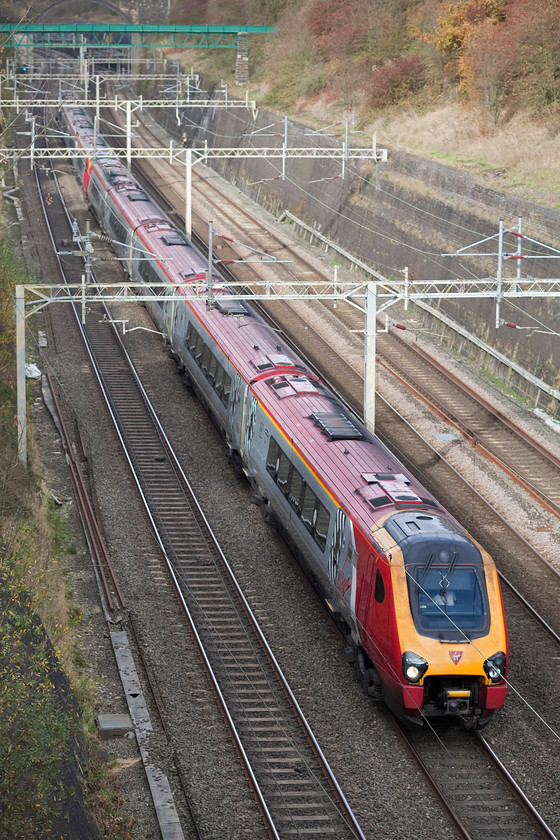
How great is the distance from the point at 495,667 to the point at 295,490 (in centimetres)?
605

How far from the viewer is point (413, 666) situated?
15.3 metres

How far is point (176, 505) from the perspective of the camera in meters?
24.4

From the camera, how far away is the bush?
55.4 metres

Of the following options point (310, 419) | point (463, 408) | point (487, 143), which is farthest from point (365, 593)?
point (487, 143)

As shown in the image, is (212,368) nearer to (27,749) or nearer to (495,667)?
(495,667)

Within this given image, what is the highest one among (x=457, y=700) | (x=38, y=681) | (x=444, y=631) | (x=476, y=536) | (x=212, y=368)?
(x=212, y=368)

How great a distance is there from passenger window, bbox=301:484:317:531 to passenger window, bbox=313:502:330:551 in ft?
0.96

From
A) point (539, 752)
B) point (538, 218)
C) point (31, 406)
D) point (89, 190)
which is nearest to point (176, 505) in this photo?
point (31, 406)

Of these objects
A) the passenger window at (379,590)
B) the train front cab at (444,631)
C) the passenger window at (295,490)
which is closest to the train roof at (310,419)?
the passenger window at (295,490)

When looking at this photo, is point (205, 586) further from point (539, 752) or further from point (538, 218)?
point (538, 218)

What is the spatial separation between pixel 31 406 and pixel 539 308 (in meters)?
15.1

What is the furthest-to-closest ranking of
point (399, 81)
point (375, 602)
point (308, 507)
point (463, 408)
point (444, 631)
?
point (399, 81) → point (463, 408) → point (308, 507) → point (375, 602) → point (444, 631)

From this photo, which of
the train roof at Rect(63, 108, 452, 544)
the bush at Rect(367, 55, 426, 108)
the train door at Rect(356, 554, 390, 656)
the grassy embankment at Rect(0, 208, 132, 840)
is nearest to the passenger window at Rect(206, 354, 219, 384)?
the train roof at Rect(63, 108, 452, 544)

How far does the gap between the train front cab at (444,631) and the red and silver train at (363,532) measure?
0.02 m
